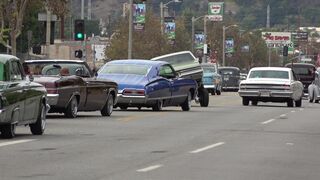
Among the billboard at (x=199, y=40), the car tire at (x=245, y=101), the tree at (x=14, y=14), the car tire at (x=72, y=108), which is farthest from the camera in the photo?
the billboard at (x=199, y=40)

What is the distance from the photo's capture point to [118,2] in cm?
19950

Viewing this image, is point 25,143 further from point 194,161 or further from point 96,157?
point 194,161

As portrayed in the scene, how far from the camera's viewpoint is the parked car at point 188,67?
32.6m

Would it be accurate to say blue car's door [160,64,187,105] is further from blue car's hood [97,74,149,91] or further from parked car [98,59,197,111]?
blue car's hood [97,74,149,91]

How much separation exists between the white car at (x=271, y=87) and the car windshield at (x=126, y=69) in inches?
370

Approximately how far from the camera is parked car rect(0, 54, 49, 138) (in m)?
15.9

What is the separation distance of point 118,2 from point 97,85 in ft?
578

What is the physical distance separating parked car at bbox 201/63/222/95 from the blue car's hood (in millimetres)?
24621

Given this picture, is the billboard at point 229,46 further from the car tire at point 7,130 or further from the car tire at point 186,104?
the car tire at point 7,130

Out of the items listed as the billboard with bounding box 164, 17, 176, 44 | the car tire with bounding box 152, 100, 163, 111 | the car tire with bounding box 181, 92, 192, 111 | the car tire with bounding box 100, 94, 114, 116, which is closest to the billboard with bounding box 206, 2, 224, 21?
the billboard with bounding box 164, 17, 176, 44

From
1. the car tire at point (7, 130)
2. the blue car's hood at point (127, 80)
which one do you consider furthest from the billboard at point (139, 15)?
the car tire at point (7, 130)

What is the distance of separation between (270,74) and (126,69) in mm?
10878

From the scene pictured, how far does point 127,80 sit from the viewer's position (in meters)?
27.3

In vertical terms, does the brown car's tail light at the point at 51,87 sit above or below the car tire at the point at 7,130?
above
